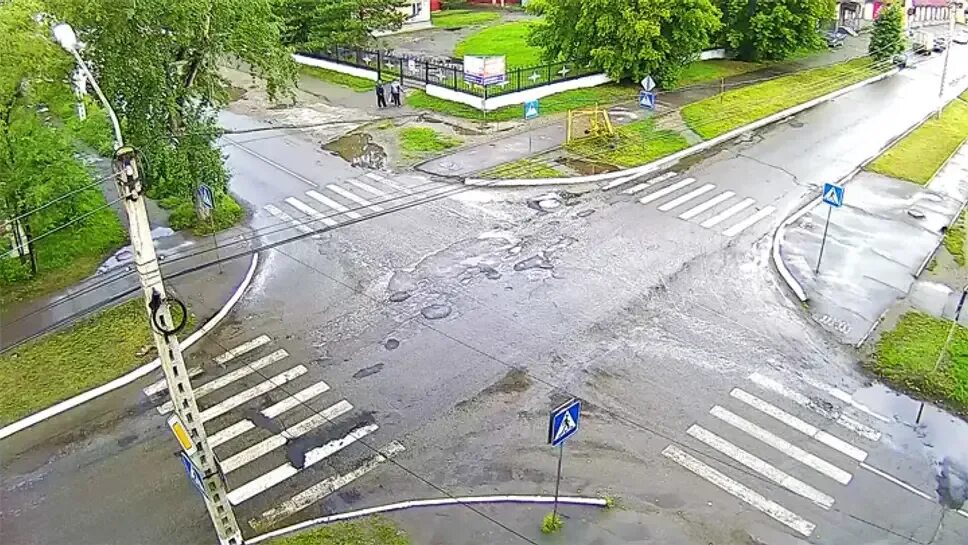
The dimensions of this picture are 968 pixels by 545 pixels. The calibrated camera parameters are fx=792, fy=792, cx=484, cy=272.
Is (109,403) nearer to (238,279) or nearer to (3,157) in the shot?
(238,279)

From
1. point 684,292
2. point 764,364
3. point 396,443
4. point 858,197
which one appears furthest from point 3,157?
point 858,197

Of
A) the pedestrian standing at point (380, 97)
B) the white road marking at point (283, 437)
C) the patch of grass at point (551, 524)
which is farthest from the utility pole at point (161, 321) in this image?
the pedestrian standing at point (380, 97)

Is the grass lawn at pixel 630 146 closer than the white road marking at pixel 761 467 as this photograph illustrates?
No

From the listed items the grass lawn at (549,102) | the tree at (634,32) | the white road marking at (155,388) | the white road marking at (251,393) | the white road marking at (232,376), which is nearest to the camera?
the white road marking at (251,393)

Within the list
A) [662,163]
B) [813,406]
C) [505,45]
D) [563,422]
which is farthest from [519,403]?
[505,45]

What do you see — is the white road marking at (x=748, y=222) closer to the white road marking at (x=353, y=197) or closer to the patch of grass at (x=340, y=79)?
the white road marking at (x=353, y=197)
